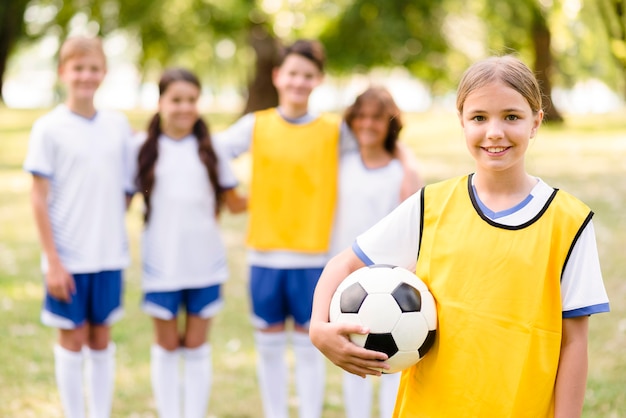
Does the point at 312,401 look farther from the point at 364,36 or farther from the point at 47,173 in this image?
the point at 364,36

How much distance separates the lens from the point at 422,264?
6.86 feet

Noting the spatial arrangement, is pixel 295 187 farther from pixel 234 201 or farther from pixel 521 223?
pixel 521 223

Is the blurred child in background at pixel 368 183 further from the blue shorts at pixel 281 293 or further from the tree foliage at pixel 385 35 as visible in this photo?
the tree foliage at pixel 385 35

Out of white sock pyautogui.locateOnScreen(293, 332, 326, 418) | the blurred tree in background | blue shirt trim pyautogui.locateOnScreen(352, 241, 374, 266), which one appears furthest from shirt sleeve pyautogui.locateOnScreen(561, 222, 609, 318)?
the blurred tree in background

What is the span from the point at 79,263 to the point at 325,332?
1968 mm

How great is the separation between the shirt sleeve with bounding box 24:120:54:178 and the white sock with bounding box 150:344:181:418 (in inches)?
40.8

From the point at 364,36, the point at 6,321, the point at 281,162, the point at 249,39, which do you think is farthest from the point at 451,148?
the point at 281,162

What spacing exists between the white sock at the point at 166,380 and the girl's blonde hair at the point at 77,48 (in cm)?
150

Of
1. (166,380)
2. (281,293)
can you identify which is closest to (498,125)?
(281,293)

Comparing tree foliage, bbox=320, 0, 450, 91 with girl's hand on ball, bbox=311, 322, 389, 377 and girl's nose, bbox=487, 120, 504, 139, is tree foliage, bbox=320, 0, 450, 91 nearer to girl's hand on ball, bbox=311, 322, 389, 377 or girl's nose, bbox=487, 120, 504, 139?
girl's nose, bbox=487, 120, 504, 139

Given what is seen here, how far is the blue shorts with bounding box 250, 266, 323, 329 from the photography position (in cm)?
380

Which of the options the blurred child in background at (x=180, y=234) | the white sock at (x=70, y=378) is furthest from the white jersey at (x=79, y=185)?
the white sock at (x=70, y=378)

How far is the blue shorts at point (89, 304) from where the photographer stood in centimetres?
358

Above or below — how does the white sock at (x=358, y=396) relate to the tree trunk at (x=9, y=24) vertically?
below
